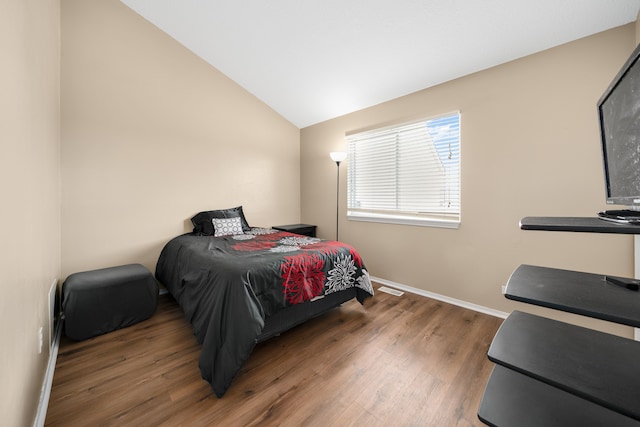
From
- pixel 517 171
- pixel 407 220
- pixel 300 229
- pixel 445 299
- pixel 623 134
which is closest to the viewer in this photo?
pixel 623 134

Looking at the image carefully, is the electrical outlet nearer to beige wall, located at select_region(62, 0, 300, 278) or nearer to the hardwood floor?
the hardwood floor

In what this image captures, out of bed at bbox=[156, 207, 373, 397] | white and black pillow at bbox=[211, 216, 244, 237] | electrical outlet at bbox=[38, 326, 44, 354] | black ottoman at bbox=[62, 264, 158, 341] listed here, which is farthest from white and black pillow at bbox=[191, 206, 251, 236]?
electrical outlet at bbox=[38, 326, 44, 354]

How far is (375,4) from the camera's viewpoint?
2055 mm

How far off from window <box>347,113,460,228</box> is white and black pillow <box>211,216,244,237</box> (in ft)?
5.32

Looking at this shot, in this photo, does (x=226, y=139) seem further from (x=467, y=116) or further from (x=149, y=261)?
(x=467, y=116)

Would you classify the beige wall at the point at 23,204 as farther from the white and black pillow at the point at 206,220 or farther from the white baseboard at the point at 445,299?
the white baseboard at the point at 445,299

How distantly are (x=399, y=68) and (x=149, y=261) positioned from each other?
11.7 feet

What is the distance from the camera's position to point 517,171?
2332 millimetres

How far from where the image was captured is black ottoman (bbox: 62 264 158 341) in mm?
2025

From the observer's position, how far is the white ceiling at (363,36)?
1.91 m

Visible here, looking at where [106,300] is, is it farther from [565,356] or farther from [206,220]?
[565,356]

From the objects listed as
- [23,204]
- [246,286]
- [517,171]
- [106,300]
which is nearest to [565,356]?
[246,286]

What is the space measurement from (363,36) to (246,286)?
244 cm

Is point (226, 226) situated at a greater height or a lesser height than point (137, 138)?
lesser
